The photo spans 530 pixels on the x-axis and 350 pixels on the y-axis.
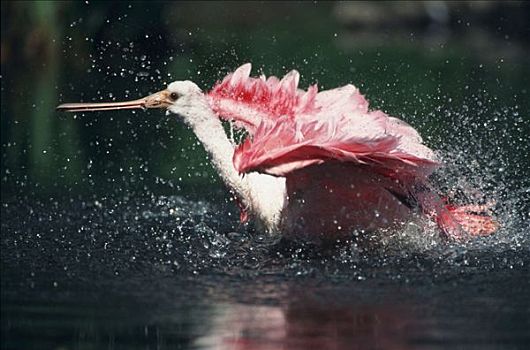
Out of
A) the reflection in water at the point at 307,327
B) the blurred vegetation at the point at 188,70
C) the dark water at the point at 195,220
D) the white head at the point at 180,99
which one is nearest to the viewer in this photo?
the reflection in water at the point at 307,327

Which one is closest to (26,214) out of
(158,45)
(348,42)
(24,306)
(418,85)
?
(24,306)

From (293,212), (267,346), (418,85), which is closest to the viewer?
(267,346)

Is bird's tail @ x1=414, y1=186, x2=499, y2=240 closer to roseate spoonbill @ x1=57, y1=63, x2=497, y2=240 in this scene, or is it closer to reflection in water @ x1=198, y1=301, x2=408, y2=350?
roseate spoonbill @ x1=57, y1=63, x2=497, y2=240

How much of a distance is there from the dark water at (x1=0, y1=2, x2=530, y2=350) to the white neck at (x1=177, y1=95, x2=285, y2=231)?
0.17 metres

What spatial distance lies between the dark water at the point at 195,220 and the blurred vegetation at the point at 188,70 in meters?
0.03

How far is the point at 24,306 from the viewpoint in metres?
5.40

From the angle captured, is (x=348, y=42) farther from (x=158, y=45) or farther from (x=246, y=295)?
(x=246, y=295)

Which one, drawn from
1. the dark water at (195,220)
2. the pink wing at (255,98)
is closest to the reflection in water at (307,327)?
the dark water at (195,220)

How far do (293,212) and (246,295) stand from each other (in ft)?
3.30

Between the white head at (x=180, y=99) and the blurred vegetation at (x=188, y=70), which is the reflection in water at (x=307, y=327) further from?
the blurred vegetation at (x=188, y=70)

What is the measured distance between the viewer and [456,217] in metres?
6.86

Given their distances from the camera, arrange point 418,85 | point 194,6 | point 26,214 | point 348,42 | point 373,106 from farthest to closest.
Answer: point 194,6, point 348,42, point 418,85, point 373,106, point 26,214

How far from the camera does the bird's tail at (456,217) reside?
6629 mm

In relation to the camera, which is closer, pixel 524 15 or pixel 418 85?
pixel 418 85
